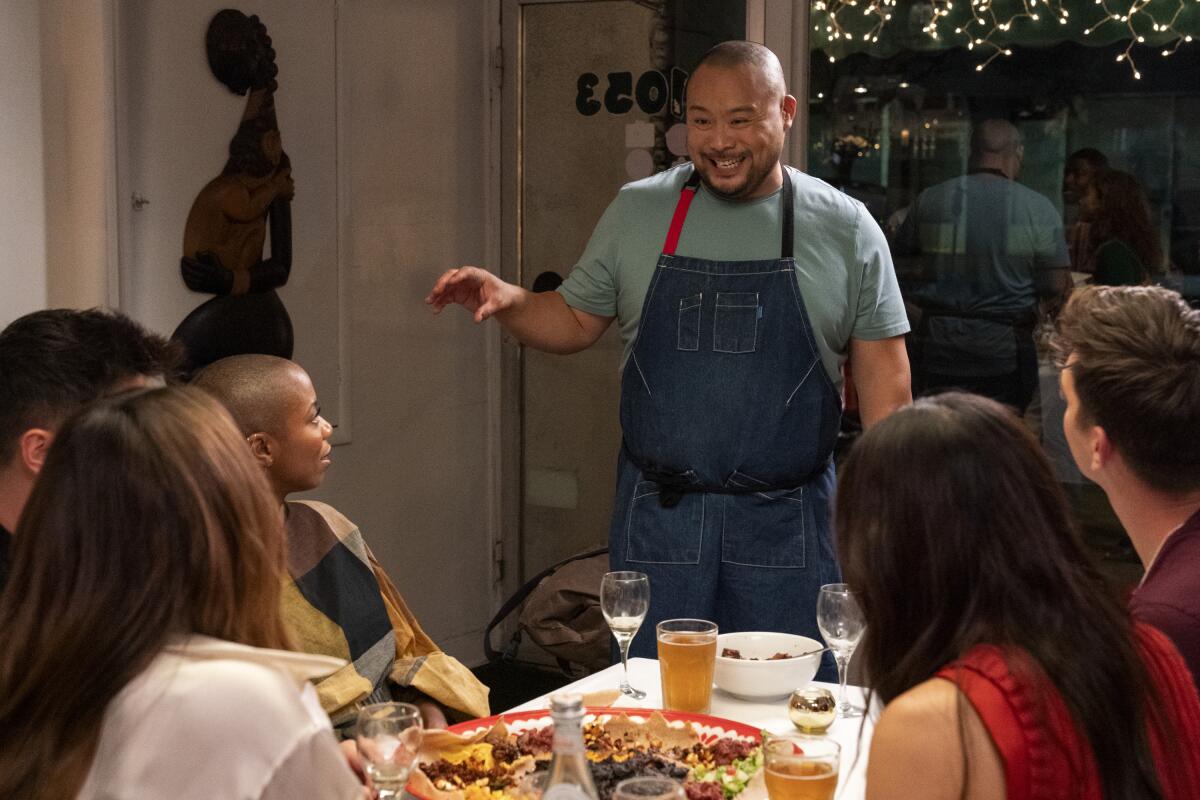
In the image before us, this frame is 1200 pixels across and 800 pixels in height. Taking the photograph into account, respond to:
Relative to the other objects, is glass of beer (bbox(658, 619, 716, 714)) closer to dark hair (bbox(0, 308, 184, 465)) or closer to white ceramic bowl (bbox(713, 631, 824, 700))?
white ceramic bowl (bbox(713, 631, 824, 700))

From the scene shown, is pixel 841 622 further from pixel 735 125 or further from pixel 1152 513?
pixel 735 125

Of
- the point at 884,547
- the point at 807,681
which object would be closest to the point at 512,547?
the point at 807,681

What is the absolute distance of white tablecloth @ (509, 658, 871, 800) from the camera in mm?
1863

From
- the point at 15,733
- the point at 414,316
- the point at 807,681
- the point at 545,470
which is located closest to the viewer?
the point at 15,733

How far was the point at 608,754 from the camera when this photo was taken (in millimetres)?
1802

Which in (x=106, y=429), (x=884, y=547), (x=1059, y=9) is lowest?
(x=884, y=547)

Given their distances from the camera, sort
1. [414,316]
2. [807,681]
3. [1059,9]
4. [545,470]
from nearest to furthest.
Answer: [807,681], [1059,9], [414,316], [545,470]

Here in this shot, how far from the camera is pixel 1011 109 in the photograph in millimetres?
4039

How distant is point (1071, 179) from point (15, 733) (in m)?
3.44

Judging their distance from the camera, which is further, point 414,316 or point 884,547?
point 414,316

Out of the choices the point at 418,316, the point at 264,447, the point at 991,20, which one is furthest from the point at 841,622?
the point at 418,316

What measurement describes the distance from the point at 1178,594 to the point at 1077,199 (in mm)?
2501

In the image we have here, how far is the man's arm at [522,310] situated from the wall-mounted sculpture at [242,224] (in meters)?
0.84

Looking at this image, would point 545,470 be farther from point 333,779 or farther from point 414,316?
point 333,779
